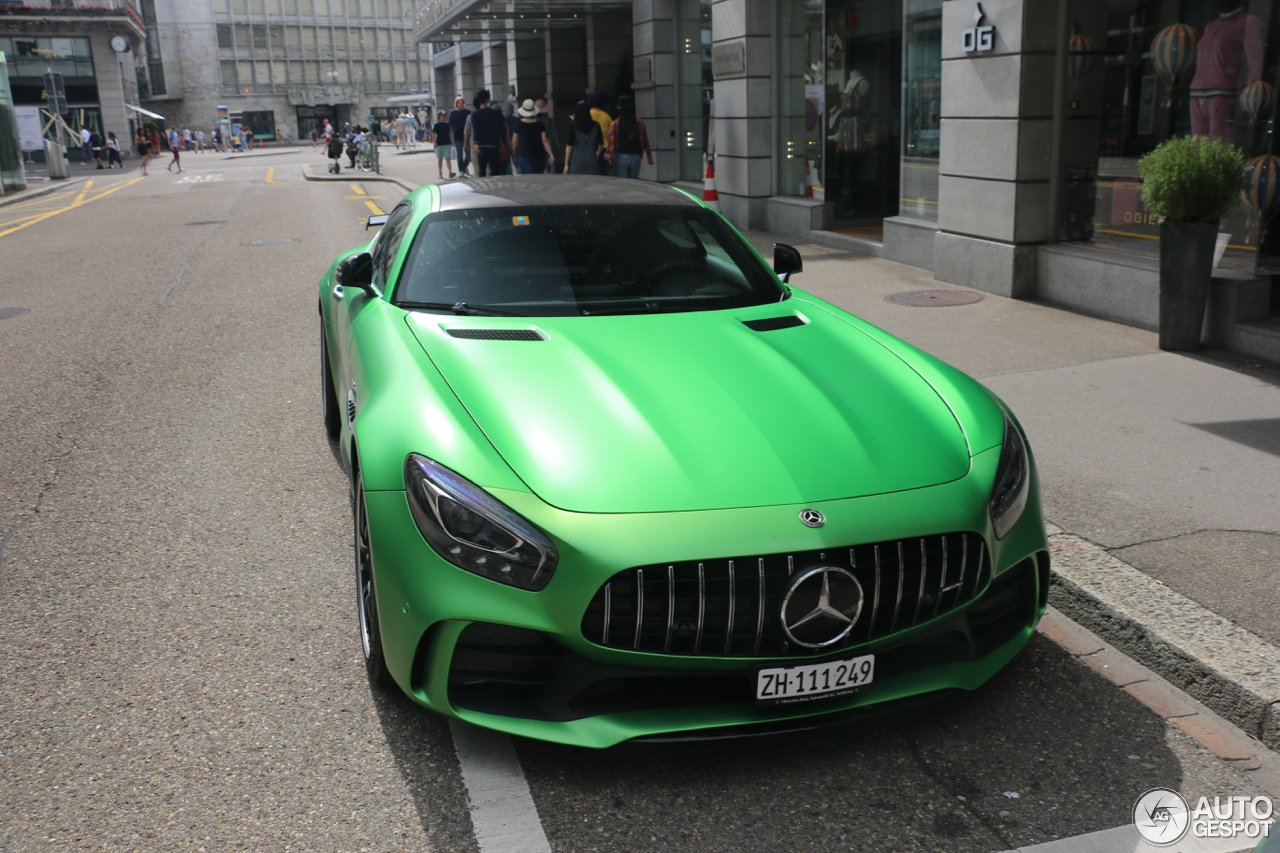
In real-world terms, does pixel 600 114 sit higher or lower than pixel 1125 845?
higher

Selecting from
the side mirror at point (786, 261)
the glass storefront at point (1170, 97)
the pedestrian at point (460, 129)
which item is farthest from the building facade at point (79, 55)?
the side mirror at point (786, 261)

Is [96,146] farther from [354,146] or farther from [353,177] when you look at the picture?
[353,177]

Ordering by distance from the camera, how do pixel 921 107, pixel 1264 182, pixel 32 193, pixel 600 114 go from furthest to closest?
pixel 32 193, pixel 600 114, pixel 921 107, pixel 1264 182

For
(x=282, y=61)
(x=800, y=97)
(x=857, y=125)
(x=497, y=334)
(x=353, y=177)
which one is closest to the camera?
(x=497, y=334)

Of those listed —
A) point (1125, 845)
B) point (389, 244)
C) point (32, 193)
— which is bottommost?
point (1125, 845)

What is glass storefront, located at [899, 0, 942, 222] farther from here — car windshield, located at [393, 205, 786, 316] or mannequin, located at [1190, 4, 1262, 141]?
car windshield, located at [393, 205, 786, 316]

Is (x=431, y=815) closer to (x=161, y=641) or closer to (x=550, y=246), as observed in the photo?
(x=161, y=641)

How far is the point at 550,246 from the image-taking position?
4562 millimetres

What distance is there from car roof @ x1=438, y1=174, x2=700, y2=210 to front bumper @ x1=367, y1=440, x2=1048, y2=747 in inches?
82.6

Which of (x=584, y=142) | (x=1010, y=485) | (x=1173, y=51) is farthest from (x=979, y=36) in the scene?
(x=584, y=142)

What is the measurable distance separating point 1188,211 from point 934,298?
2.73 metres

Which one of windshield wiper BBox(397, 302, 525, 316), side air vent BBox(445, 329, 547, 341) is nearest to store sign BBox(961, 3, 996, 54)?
windshield wiper BBox(397, 302, 525, 316)

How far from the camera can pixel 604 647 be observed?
9.21ft

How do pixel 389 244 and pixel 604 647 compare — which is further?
pixel 389 244
